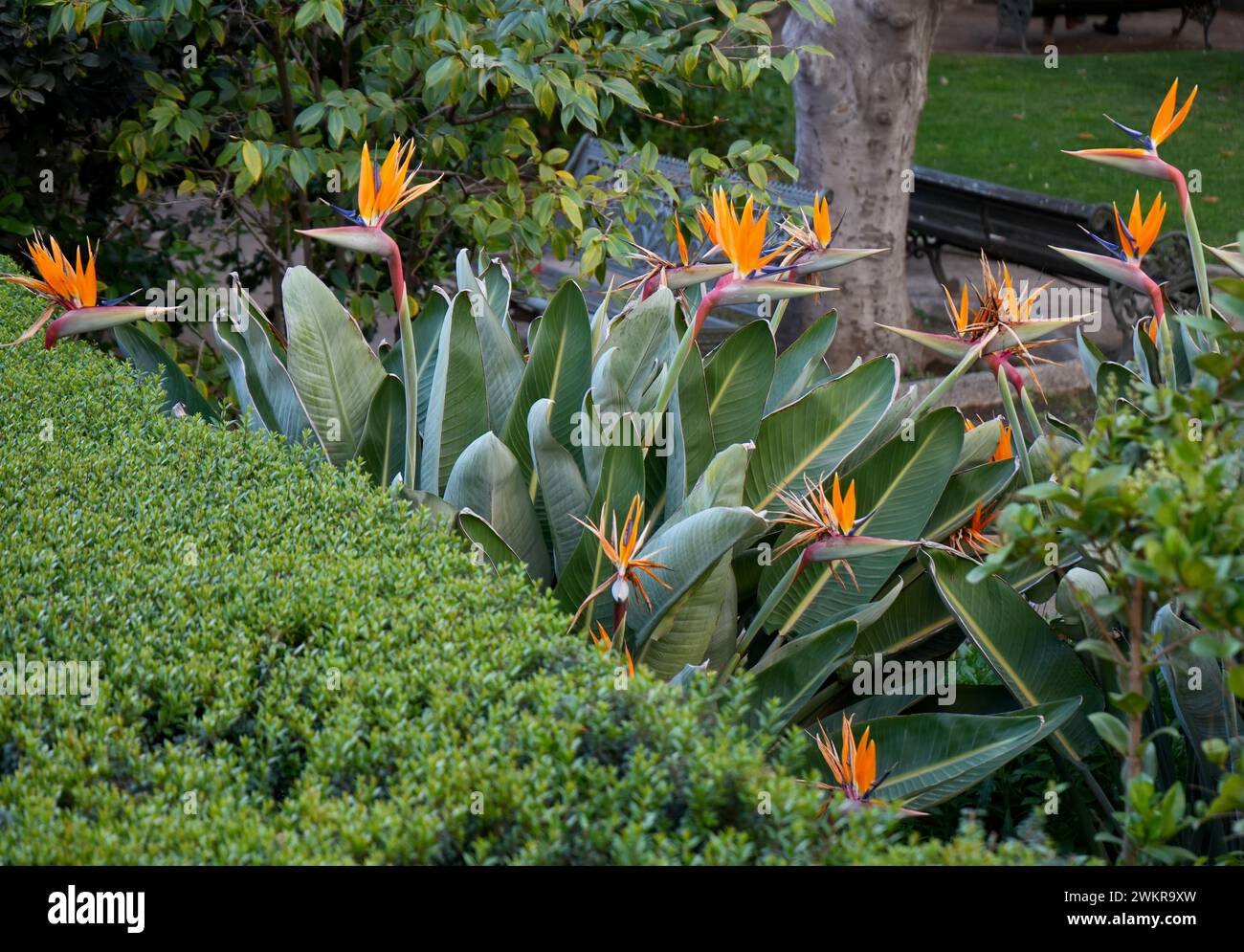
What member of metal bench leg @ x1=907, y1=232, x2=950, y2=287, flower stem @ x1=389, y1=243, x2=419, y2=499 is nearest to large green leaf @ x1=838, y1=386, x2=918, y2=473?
flower stem @ x1=389, y1=243, x2=419, y2=499

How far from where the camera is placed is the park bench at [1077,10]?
663 inches

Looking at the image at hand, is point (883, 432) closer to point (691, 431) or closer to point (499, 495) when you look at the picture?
point (691, 431)

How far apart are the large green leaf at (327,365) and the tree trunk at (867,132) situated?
398 cm

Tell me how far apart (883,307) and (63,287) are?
16.5 feet

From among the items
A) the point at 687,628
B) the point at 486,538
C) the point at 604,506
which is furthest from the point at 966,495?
the point at 486,538

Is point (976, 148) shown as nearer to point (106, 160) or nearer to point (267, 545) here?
point (106, 160)

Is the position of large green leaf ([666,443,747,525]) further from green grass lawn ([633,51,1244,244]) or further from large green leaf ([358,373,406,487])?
green grass lawn ([633,51,1244,244])

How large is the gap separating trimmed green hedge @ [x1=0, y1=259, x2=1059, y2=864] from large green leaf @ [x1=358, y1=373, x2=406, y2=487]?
461mm

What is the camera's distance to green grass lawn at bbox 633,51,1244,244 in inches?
378

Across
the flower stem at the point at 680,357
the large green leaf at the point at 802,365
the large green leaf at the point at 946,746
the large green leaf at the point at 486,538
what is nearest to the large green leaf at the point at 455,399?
the large green leaf at the point at 486,538

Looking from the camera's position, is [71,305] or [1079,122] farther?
[1079,122]

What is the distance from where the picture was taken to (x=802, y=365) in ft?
11.4

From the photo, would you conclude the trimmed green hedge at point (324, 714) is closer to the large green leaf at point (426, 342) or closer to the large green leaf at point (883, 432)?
the large green leaf at point (426, 342)

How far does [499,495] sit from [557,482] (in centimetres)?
14
